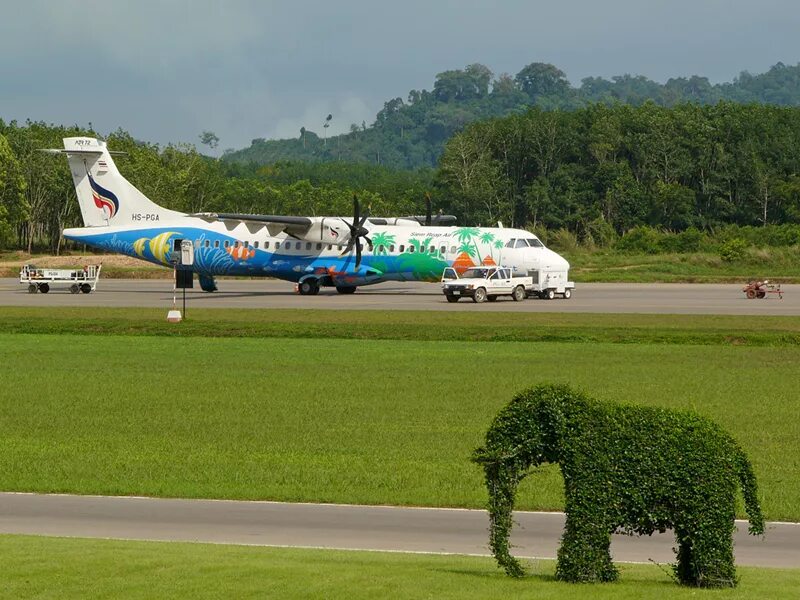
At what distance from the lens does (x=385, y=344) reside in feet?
138

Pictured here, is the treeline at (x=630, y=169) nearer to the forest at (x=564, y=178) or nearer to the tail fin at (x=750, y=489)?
the forest at (x=564, y=178)

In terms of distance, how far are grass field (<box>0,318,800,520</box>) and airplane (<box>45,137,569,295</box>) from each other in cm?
1879

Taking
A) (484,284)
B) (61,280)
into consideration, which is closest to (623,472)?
(484,284)

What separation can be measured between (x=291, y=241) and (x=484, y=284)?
1104 centimetres

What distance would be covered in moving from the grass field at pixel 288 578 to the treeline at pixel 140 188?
330 ft


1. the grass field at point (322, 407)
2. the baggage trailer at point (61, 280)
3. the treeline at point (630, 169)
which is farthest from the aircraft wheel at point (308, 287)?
the treeline at point (630, 169)

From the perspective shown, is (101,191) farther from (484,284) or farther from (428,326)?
(428,326)

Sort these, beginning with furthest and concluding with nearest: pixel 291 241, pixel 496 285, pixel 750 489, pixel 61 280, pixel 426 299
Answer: pixel 61 280 → pixel 291 241 → pixel 426 299 → pixel 496 285 → pixel 750 489

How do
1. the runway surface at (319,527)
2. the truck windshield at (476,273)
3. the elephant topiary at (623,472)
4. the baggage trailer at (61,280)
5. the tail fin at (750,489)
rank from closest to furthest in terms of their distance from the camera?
the elephant topiary at (623,472) → the tail fin at (750,489) → the runway surface at (319,527) → the truck windshield at (476,273) → the baggage trailer at (61,280)

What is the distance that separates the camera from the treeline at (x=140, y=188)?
4535 inches

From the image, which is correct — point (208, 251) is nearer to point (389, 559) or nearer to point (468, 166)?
point (389, 559)

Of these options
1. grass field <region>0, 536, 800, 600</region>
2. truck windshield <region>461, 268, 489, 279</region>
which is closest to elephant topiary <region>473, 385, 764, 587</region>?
grass field <region>0, 536, 800, 600</region>

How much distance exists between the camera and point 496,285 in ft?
201

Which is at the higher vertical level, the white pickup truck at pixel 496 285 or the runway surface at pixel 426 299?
the white pickup truck at pixel 496 285
